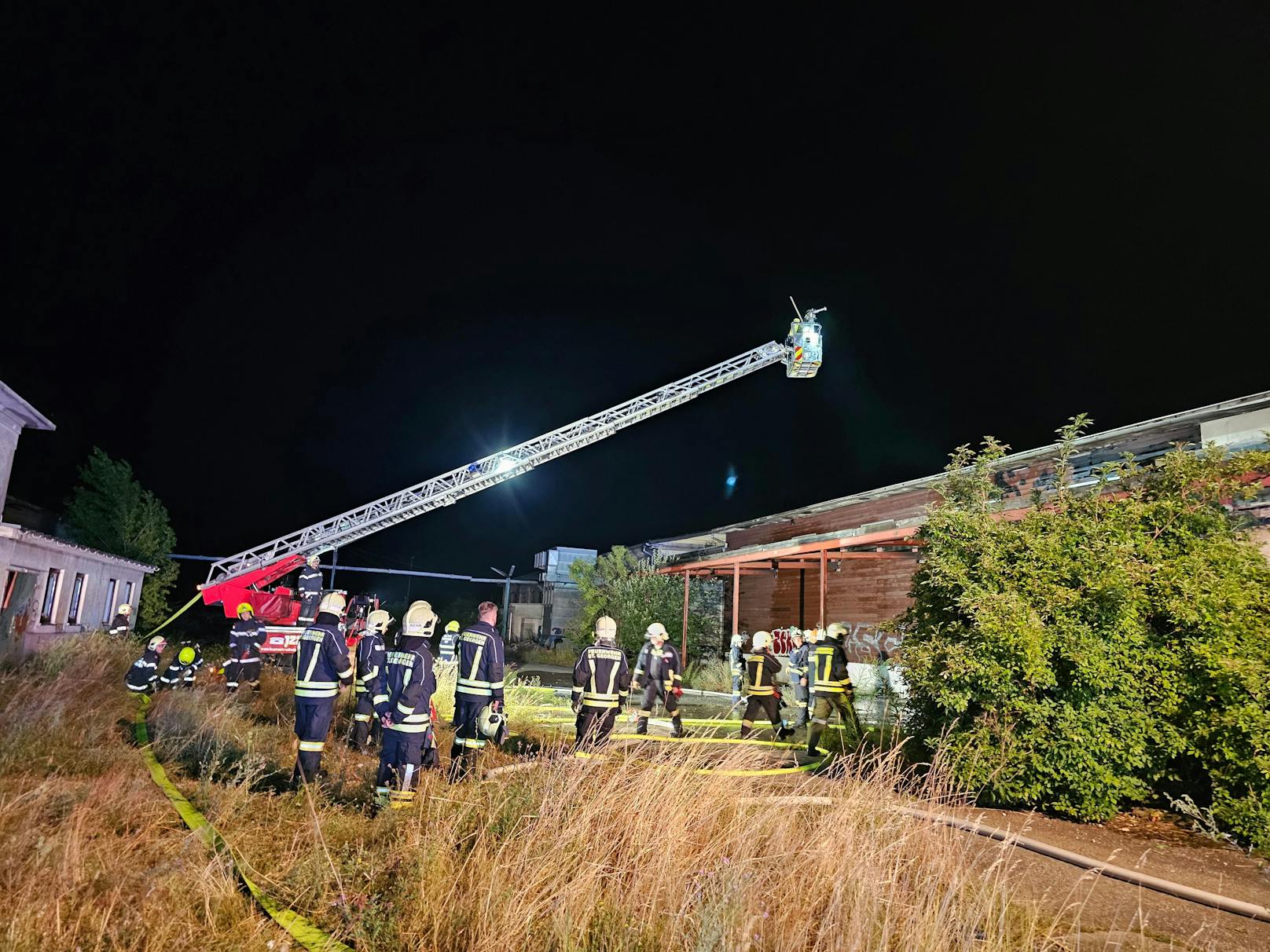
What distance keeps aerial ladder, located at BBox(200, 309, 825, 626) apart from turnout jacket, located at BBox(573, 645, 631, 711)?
989 centimetres

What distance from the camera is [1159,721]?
6.30m

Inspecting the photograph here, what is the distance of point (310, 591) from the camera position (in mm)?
13133

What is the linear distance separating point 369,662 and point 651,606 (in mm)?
12903

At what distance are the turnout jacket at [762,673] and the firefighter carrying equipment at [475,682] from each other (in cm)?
372

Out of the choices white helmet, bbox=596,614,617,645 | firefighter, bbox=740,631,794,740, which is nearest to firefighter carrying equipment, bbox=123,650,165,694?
white helmet, bbox=596,614,617,645

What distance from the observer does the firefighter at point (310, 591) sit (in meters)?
12.2

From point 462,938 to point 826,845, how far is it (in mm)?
1968

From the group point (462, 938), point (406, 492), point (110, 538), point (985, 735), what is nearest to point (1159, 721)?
point (985, 735)

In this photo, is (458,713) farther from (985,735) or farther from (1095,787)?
(1095,787)

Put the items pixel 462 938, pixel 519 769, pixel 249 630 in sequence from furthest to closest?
pixel 249 630 → pixel 519 769 → pixel 462 938

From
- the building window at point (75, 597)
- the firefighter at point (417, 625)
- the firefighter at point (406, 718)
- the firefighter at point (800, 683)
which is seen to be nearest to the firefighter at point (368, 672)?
the firefighter at point (417, 625)

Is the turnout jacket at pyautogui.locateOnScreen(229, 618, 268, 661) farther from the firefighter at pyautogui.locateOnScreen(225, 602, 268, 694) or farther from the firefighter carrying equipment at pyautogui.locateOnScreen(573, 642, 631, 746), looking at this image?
the firefighter carrying equipment at pyautogui.locateOnScreen(573, 642, 631, 746)

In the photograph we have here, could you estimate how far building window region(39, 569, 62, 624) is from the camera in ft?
47.5

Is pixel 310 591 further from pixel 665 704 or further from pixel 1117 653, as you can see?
pixel 1117 653
